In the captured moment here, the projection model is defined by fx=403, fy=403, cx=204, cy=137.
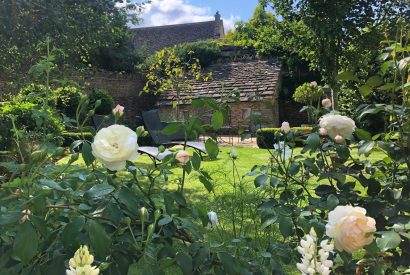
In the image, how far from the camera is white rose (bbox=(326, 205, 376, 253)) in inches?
35.0

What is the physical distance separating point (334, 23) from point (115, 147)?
746 centimetres

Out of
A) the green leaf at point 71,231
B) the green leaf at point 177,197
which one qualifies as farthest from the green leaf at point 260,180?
the green leaf at point 71,231

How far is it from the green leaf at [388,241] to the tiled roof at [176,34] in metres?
27.6

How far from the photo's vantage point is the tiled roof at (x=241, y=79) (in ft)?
52.7

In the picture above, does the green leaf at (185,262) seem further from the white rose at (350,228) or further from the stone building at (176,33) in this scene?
the stone building at (176,33)

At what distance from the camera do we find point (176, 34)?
29.0m

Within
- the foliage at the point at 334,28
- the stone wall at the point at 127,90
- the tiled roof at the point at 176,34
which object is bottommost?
the stone wall at the point at 127,90

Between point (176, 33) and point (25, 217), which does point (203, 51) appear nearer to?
point (176, 33)

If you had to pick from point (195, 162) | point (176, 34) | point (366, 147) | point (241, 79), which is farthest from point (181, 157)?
point (176, 34)

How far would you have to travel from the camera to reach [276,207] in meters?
1.42

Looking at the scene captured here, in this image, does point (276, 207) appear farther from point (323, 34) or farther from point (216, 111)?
point (323, 34)

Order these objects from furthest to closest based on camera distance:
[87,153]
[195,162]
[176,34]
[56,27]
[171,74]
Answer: [176,34]
[171,74]
[56,27]
[195,162]
[87,153]

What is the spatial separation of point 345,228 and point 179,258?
0.41 metres

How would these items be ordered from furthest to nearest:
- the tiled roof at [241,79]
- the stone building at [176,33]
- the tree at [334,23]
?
the stone building at [176,33] < the tiled roof at [241,79] < the tree at [334,23]
